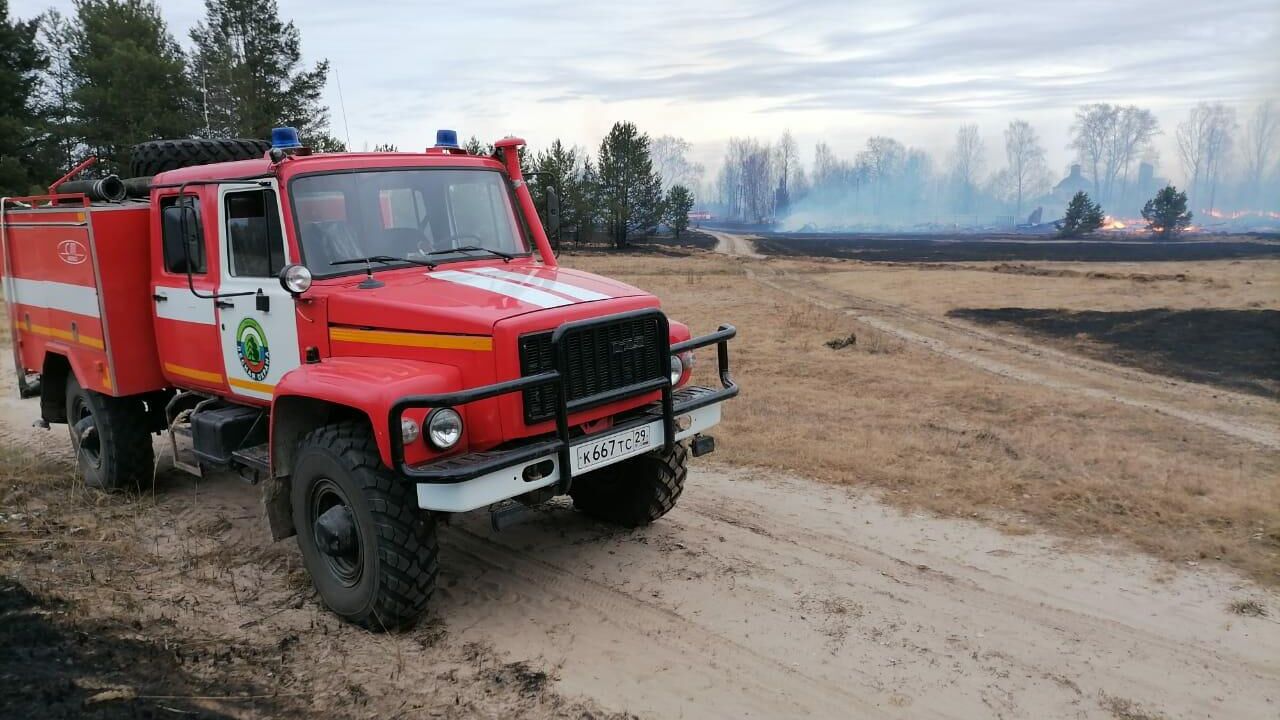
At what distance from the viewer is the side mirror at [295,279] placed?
5.07 m

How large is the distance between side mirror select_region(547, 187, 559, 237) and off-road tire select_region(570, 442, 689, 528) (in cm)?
191

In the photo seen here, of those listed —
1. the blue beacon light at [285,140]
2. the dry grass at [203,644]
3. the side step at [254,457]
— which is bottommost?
the dry grass at [203,644]

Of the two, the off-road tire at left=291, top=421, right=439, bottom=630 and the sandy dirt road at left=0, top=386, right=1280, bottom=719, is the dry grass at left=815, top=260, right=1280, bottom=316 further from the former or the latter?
the off-road tire at left=291, top=421, right=439, bottom=630

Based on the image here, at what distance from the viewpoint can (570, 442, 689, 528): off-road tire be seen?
621 centimetres

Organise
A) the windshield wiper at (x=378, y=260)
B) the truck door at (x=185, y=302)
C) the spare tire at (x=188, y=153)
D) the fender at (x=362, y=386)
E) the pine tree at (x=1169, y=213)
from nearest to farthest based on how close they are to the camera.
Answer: the fender at (x=362, y=386) → the windshield wiper at (x=378, y=260) → the truck door at (x=185, y=302) → the spare tire at (x=188, y=153) → the pine tree at (x=1169, y=213)

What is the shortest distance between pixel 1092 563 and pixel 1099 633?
113 cm

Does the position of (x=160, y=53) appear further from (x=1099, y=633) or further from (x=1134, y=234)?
(x=1134, y=234)

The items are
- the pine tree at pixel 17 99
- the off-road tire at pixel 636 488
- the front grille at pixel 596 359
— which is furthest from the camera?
the pine tree at pixel 17 99

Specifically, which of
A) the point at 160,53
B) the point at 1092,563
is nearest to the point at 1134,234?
the point at 160,53

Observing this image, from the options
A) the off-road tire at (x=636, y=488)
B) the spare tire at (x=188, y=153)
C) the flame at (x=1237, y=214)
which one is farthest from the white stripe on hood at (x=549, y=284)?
the flame at (x=1237, y=214)

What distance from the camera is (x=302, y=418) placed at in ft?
17.2

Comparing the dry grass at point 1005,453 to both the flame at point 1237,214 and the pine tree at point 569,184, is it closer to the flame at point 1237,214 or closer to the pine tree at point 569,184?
the pine tree at point 569,184

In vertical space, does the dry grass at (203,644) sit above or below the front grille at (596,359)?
below

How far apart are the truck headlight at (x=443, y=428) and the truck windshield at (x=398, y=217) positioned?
1395mm
